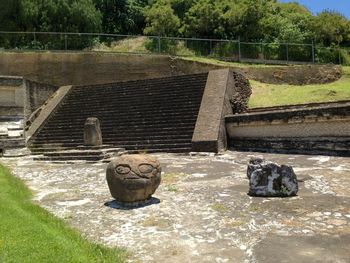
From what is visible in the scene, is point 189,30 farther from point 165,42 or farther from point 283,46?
A: point 283,46

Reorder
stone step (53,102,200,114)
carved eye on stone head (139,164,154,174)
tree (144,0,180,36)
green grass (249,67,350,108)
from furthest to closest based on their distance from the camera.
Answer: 1. tree (144,0,180,36)
2. green grass (249,67,350,108)
3. stone step (53,102,200,114)
4. carved eye on stone head (139,164,154,174)

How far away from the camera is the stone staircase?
16.5 meters

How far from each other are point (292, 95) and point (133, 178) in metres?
14.5

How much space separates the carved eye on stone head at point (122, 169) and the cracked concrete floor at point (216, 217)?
25.6 inches

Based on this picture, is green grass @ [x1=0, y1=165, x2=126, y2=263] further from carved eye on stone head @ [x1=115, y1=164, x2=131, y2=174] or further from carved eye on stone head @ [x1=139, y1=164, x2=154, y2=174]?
carved eye on stone head @ [x1=139, y1=164, x2=154, y2=174]

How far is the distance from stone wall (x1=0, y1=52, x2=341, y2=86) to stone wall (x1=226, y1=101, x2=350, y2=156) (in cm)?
1095

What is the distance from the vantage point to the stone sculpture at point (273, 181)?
7.43 m

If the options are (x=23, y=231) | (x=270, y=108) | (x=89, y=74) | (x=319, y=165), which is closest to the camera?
(x=23, y=231)

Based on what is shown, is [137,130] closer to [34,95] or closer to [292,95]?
[34,95]

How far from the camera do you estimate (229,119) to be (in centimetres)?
1599

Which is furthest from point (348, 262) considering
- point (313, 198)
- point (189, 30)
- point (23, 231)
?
point (189, 30)

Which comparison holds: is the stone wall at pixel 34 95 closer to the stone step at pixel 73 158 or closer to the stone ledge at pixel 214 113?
the stone step at pixel 73 158

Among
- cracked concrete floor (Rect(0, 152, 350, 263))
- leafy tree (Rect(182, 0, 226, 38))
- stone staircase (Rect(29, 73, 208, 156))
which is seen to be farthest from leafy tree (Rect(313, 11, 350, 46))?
cracked concrete floor (Rect(0, 152, 350, 263))

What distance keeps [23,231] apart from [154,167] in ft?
9.12
